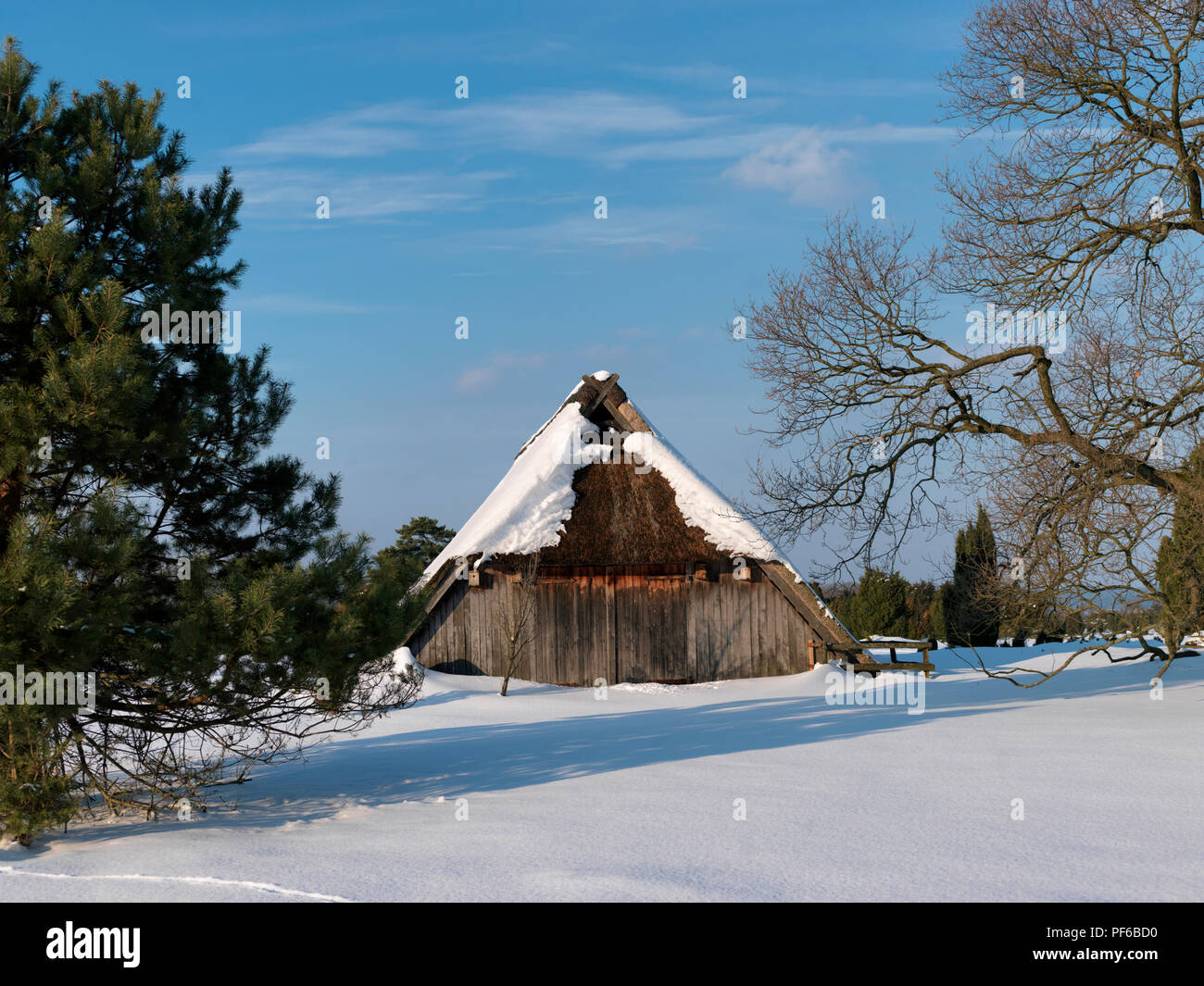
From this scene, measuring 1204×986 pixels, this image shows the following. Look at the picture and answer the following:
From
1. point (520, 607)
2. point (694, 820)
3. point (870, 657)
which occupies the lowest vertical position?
point (870, 657)

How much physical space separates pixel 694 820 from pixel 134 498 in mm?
5208

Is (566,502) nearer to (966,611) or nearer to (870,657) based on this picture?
(870,657)

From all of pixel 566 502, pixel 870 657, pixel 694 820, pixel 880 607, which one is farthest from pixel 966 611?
pixel 694 820

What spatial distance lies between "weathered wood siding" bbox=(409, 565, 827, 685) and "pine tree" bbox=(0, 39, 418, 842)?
9568 millimetres

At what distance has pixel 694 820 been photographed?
7.09 m

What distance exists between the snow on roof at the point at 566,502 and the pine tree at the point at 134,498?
9101mm

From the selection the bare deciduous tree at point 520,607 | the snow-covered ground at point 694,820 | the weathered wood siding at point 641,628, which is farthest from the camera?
the weathered wood siding at point 641,628

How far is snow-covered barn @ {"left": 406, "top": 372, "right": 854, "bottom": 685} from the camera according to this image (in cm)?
1802

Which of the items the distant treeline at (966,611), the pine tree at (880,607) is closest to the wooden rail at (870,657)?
the distant treeline at (966,611)

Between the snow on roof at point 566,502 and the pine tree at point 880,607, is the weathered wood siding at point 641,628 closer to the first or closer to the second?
the snow on roof at point 566,502

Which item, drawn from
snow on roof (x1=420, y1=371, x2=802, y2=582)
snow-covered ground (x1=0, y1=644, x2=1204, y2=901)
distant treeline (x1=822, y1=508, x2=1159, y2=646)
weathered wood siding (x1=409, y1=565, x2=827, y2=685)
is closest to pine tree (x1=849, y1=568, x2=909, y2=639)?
distant treeline (x1=822, y1=508, x2=1159, y2=646)

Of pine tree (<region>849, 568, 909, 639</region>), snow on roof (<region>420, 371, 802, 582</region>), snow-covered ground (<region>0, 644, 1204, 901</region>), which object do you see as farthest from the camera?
pine tree (<region>849, 568, 909, 639</region>)

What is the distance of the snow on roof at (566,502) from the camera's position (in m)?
17.9

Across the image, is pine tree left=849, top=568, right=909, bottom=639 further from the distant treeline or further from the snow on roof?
the snow on roof
